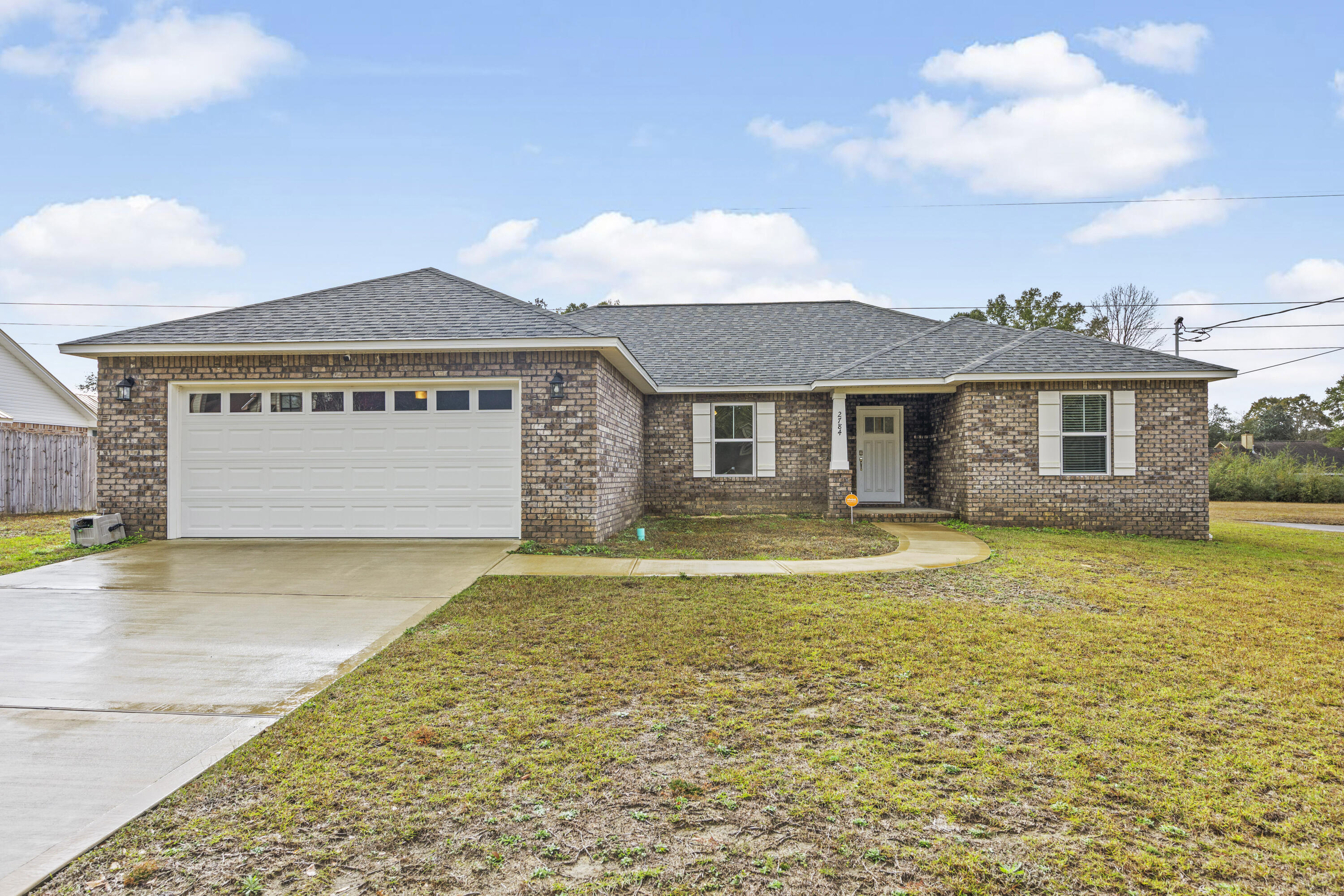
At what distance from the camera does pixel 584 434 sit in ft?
31.4

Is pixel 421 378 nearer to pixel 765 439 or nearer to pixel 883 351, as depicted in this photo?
pixel 765 439

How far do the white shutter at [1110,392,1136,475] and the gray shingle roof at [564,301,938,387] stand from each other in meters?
4.94

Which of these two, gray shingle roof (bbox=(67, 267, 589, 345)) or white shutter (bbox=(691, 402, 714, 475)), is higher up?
gray shingle roof (bbox=(67, 267, 589, 345))

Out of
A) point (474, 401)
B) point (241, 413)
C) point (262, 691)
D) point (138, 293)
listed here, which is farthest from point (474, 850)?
point (138, 293)

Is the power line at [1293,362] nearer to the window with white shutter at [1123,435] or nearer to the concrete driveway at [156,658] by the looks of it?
the window with white shutter at [1123,435]

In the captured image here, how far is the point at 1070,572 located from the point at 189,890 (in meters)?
8.65

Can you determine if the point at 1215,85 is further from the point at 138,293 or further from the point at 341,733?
the point at 138,293

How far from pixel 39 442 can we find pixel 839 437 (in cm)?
1852

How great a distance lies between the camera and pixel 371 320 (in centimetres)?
1010

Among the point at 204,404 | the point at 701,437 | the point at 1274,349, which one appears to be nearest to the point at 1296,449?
the point at 1274,349

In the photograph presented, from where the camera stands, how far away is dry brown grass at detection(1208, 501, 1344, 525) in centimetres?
1622

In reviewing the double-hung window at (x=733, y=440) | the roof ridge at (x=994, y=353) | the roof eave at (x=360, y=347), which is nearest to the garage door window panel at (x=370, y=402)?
the roof eave at (x=360, y=347)

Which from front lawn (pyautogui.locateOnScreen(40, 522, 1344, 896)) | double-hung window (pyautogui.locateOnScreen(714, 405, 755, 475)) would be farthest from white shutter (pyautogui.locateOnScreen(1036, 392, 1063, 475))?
front lawn (pyautogui.locateOnScreen(40, 522, 1344, 896))

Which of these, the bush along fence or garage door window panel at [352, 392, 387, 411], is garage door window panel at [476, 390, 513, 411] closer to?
garage door window panel at [352, 392, 387, 411]
